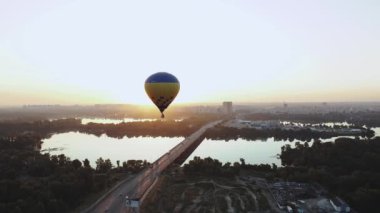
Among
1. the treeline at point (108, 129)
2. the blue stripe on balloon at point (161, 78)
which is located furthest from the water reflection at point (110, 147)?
the blue stripe on balloon at point (161, 78)

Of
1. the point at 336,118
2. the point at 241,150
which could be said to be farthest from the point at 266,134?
the point at 336,118

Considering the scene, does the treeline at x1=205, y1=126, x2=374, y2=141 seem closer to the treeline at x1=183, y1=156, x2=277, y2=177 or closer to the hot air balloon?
the treeline at x1=183, y1=156, x2=277, y2=177

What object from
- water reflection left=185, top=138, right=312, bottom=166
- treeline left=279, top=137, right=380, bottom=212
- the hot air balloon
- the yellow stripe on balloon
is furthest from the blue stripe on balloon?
water reflection left=185, top=138, right=312, bottom=166

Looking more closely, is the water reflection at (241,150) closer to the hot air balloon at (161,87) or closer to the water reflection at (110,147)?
the water reflection at (110,147)

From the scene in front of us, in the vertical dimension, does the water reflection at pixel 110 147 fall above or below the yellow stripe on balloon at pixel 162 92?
below

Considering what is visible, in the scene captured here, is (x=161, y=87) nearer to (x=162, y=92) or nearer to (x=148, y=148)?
(x=162, y=92)

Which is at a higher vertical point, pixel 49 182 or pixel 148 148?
pixel 49 182

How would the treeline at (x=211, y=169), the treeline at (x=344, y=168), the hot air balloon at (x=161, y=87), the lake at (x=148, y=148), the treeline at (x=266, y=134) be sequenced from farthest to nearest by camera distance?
the treeline at (x=266, y=134), the lake at (x=148, y=148), the treeline at (x=211, y=169), the hot air balloon at (x=161, y=87), the treeline at (x=344, y=168)
